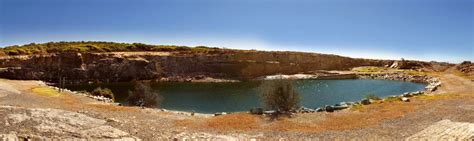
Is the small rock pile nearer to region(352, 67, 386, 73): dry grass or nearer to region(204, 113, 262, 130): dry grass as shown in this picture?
region(352, 67, 386, 73): dry grass

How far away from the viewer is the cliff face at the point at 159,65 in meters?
81.8

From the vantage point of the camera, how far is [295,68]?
99.0 metres

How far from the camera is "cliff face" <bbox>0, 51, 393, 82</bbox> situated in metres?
81.8

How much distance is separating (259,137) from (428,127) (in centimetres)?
1025

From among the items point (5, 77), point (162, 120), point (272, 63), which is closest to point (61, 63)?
point (5, 77)

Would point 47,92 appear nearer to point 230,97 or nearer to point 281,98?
point 230,97

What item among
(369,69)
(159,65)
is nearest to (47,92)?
(159,65)

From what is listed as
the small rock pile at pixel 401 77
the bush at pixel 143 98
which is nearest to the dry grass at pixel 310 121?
the bush at pixel 143 98

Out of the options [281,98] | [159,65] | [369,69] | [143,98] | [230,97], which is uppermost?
[369,69]

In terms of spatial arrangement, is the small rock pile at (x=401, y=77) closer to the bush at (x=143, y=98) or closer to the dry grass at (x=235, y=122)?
the bush at (x=143, y=98)

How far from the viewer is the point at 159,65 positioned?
90.2m

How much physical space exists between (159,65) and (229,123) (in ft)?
204

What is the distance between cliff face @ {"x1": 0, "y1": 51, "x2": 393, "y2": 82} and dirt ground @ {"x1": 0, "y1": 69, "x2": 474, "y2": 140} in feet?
163

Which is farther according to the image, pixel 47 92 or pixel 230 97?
pixel 230 97
